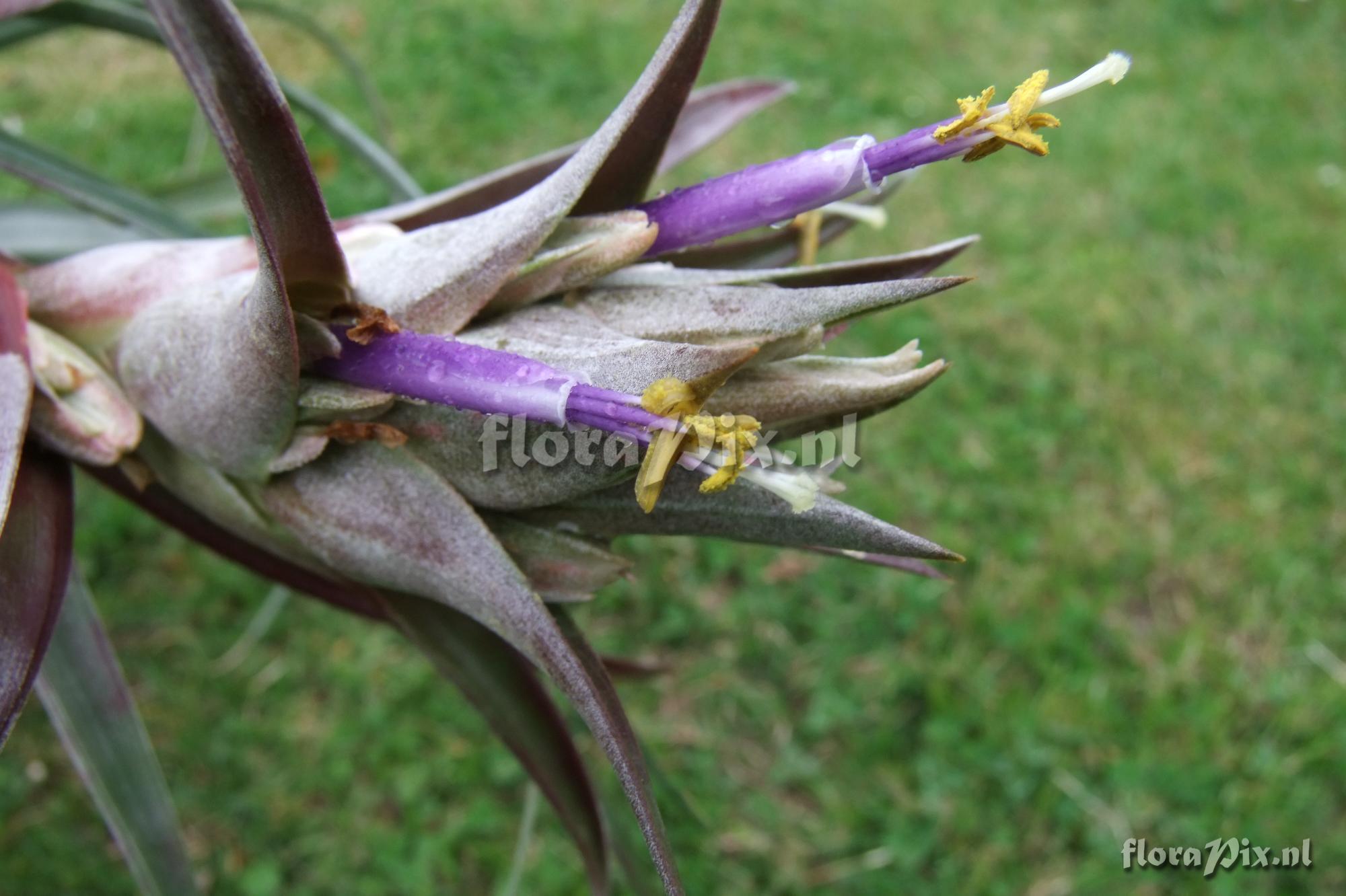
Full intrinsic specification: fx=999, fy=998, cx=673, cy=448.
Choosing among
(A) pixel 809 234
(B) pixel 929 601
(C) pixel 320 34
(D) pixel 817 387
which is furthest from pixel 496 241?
(B) pixel 929 601

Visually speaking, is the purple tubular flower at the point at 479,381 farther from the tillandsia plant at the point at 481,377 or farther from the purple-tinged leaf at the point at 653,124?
the purple-tinged leaf at the point at 653,124

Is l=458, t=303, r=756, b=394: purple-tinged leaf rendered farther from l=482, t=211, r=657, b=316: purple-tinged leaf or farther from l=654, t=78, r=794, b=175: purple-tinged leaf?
l=654, t=78, r=794, b=175: purple-tinged leaf

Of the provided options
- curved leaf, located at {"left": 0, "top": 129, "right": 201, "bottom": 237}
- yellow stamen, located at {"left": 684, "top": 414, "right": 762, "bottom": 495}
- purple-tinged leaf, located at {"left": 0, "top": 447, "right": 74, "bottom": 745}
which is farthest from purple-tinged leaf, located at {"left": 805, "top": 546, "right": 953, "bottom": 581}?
curved leaf, located at {"left": 0, "top": 129, "right": 201, "bottom": 237}

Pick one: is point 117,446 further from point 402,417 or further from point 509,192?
point 509,192

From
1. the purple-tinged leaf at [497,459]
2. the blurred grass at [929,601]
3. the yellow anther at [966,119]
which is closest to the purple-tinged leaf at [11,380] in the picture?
the purple-tinged leaf at [497,459]

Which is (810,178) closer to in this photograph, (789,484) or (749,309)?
(749,309)

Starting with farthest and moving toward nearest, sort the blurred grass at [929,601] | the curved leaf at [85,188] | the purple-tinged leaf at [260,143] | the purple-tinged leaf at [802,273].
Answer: the blurred grass at [929,601], the curved leaf at [85,188], the purple-tinged leaf at [802,273], the purple-tinged leaf at [260,143]
